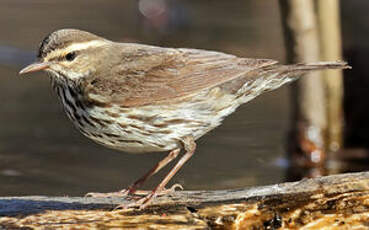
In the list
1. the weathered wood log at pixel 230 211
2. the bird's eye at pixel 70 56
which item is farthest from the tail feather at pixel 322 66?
the bird's eye at pixel 70 56

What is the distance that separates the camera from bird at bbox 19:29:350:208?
7.28m

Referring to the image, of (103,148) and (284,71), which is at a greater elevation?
(103,148)

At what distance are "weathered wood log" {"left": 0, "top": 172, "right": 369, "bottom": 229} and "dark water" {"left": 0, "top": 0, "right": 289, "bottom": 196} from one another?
275 centimetres

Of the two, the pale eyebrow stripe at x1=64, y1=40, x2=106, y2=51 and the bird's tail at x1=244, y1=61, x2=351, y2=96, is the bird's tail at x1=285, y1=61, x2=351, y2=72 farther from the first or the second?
the pale eyebrow stripe at x1=64, y1=40, x2=106, y2=51

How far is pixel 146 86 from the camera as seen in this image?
7.47 metres

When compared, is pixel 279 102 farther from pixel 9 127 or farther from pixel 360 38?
pixel 9 127

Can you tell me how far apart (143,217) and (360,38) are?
7.64 m

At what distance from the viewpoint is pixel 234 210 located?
686cm

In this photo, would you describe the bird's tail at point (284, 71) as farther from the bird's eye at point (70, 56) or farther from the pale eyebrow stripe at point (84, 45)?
the bird's eye at point (70, 56)

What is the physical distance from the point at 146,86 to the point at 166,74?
25cm

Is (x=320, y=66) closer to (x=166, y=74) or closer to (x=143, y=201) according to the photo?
(x=166, y=74)

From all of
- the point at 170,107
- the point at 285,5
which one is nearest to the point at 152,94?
the point at 170,107

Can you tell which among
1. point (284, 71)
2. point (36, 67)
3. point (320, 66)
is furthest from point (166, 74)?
point (320, 66)

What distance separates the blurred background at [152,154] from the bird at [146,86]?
246 cm
